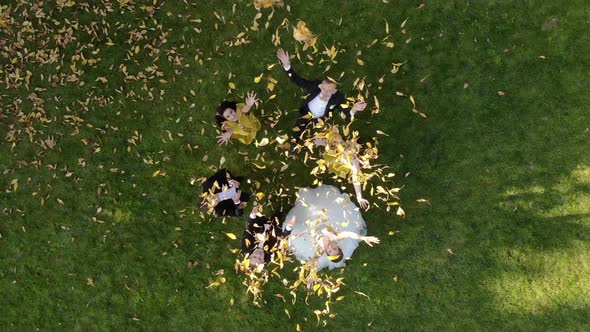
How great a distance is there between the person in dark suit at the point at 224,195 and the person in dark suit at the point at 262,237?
0.31m

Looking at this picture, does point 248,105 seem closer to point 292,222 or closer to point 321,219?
point 292,222

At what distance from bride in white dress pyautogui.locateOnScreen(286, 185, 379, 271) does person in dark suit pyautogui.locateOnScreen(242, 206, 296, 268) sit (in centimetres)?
20

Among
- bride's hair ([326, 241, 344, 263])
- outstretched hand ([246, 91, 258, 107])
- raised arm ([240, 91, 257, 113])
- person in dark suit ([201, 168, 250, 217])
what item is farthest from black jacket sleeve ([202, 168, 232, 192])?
bride's hair ([326, 241, 344, 263])

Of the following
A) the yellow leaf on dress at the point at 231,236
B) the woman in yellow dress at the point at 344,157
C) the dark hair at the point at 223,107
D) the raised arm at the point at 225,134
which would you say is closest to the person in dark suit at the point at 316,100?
the woman in yellow dress at the point at 344,157

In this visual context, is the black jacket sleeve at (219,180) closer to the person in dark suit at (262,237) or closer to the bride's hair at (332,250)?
the person in dark suit at (262,237)

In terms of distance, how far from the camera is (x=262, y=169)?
6406mm

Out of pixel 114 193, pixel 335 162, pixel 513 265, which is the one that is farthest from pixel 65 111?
pixel 513 265

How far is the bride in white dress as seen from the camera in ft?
17.1

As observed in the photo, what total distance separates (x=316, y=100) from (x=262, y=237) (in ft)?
6.37

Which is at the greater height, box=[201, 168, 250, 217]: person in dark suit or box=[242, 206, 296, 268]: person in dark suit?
box=[201, 168, 250, 217]: person in dark suit

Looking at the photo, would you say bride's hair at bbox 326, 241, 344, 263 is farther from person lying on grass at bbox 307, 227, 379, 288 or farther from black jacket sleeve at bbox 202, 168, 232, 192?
black jacket sleeve at bbox 202, 168, 232, 192

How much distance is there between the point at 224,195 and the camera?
5895mm

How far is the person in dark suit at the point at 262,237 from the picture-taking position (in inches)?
219

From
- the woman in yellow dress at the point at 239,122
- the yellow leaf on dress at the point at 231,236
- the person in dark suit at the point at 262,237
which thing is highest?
the woman in yellow dress at the point at 239,122
